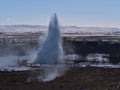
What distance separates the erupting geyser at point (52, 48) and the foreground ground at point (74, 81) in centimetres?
830

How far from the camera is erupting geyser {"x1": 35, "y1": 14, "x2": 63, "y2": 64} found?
39.9 m

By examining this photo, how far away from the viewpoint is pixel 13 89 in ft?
68.7

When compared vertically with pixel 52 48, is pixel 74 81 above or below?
below

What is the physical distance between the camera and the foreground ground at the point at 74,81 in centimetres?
2122

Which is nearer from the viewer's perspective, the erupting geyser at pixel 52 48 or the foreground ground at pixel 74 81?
the foreground ground at pixel 74 81

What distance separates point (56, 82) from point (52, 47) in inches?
704

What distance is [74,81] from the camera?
24688mm

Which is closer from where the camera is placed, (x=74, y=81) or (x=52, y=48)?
(x=74, y=81)

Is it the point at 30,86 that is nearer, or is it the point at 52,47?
the point at 30,86

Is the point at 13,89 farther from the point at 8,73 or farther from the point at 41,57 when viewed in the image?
the point at 41,57

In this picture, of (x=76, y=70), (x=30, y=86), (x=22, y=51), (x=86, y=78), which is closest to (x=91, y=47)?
(x=22, y=51)

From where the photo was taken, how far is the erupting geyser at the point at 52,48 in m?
39.9

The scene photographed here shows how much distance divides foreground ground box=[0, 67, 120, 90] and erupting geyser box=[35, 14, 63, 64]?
830 centimetres

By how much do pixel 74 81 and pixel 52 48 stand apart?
17.0m
